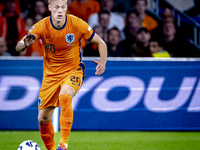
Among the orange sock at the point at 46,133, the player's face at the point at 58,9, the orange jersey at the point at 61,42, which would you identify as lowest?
the orange sock at the point at 46,133

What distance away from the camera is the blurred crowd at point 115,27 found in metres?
6.34

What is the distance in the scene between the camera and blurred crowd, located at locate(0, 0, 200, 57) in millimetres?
6344

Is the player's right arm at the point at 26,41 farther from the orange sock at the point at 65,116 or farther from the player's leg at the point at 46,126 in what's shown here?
the player's leg at the point at 46,126

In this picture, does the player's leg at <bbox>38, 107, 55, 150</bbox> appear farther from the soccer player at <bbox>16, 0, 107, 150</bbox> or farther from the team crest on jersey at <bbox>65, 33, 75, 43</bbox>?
the team crest on jersey at <bbox>65, 33, 75, 43</bbox>

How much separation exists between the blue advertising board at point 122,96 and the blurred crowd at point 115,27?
0.89m

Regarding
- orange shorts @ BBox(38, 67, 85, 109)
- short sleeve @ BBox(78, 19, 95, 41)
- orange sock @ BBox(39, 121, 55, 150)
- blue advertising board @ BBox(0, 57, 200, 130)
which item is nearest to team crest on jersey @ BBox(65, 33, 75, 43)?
short sleeve @ BBox(78, 19, 95, 41)

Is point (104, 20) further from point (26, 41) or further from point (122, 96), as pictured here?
point (26, 41)

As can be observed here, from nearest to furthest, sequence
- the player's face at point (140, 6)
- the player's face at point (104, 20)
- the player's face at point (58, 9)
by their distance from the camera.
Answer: the player's face at point (58, 9) → the player's face at point (104, 20) → the player's face at point (140, 6)

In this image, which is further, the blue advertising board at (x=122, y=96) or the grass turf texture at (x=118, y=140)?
the blue advertising board at (x=122, y=96)

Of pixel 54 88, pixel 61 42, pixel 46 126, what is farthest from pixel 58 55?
pixel 46 126

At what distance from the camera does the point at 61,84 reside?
11.1 feet

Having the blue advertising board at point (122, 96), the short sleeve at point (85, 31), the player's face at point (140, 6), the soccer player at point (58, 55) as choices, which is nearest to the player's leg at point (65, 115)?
the soccer player at point (58, 55)

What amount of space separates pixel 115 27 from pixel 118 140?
9.65 feet

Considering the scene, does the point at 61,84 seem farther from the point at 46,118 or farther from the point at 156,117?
the point at 156,117
